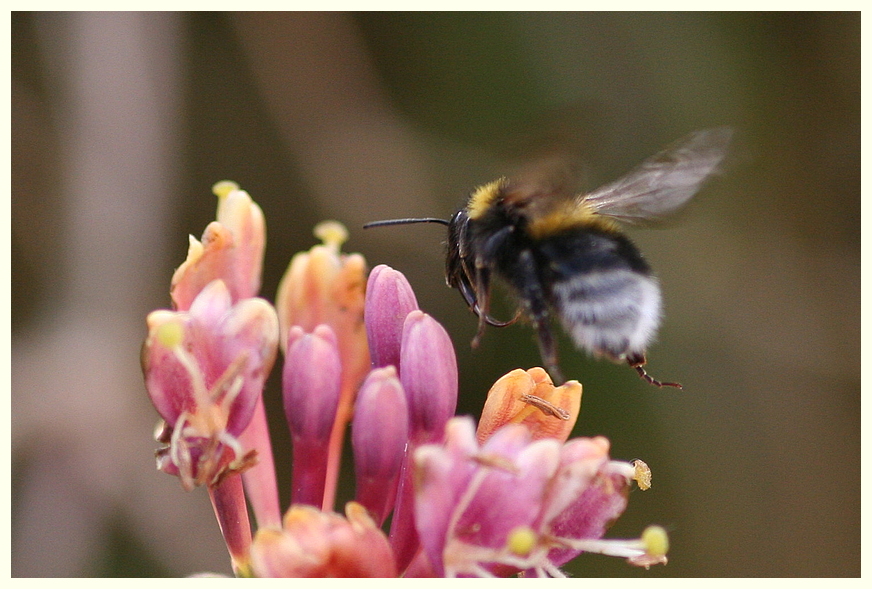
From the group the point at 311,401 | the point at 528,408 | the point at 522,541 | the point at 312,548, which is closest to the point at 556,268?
the point at 528,408

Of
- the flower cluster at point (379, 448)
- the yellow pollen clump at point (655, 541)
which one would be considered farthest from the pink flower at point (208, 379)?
the yellow pollen clump at point (655, 541)

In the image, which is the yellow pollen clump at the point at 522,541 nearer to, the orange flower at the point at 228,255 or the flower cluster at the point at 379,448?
the flower cluster at the point at 379,448

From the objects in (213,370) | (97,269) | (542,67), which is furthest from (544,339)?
(542,67)

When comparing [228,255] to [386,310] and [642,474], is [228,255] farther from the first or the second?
[642,474]

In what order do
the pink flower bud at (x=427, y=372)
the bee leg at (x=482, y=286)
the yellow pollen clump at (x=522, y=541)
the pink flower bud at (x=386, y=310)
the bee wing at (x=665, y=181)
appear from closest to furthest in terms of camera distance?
the yellow pollen clump at (x=522, y=541)
the pink flower bud at (x=427, y=372)
the pink flower bud at (x=386, y=310)
the bee leg at (x=482, y=286)
the bee wing at (x=665, y=181)

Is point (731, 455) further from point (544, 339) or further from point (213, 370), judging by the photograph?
point (213, 370)

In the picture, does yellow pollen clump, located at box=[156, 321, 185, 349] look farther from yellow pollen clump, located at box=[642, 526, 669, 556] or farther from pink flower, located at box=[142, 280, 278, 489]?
yellow pollen clump, located at box=[642, 526, 669, 556]
